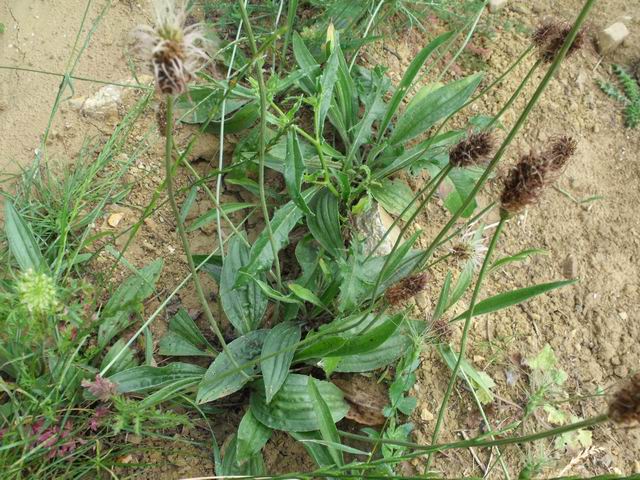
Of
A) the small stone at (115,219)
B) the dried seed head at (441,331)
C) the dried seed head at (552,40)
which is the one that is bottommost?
A: the small stone at (115,219)

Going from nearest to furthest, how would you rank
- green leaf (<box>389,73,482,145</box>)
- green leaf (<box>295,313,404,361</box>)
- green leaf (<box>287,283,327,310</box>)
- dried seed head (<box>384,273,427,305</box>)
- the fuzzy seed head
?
the fuzzy seed head
dried seed head (<box>384,273,427,305</box>)
green leaf (<box>295,313,404,361</box>)
green leaf (<box>287,283,327,310</box>)
green leaf (<box>389,73,482,145</box>)

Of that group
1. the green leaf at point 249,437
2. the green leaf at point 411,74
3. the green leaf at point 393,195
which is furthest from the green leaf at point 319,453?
the green leaf at point 411,74

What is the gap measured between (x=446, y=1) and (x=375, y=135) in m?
0.90

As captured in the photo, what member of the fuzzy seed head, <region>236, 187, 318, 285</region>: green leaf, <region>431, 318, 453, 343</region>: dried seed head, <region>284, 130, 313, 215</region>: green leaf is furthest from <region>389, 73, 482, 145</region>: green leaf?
the fuzzy seed head

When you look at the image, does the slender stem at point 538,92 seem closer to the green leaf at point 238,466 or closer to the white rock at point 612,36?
the green leaf at point 238,466

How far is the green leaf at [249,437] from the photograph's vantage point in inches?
76.2

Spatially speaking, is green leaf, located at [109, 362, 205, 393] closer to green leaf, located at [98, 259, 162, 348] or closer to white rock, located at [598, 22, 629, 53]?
green leaf, located at [98, 259, 162, 348]

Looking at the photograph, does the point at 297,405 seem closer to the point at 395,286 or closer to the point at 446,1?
the point at 395,286

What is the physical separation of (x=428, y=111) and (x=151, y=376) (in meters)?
1.62

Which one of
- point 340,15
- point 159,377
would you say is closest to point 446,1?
point 340,15

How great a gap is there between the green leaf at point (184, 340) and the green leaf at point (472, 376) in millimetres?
884

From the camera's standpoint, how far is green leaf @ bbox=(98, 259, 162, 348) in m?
2.07

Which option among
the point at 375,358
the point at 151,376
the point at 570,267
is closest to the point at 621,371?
the point at 570,267

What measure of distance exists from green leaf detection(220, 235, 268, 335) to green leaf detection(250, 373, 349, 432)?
0.83ft
